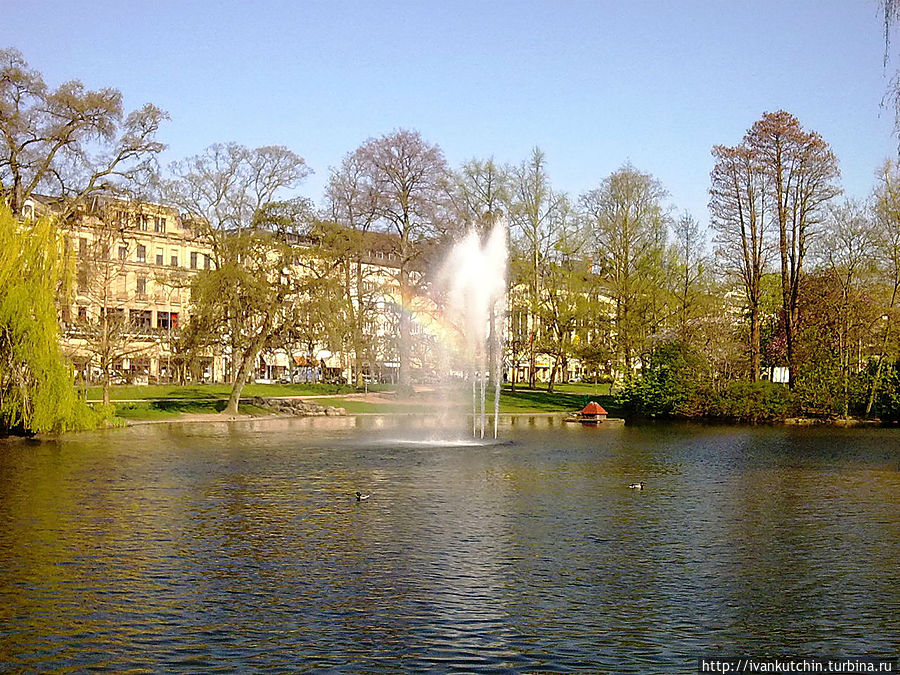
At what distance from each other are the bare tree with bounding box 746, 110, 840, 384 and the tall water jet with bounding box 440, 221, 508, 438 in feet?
50.0

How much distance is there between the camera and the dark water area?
9.99 m

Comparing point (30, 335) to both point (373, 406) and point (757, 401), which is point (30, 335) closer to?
point (373, 406)

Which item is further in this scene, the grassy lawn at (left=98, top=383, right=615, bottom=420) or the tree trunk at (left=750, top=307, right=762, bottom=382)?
the tree trunk at (left=750, top=307, right=762, bottom=382)

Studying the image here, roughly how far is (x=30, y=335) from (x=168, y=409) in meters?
17.0

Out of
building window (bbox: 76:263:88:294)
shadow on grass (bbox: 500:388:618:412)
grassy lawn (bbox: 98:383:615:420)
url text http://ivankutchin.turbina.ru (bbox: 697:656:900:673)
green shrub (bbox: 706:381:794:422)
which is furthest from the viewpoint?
shadow on grass (bbox: 500:388:618:412)

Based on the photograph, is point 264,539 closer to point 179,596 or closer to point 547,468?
point 179,596

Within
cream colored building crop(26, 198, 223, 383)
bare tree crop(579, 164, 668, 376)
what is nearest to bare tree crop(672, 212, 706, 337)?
bare tree crop(579, 164, 668, 376)

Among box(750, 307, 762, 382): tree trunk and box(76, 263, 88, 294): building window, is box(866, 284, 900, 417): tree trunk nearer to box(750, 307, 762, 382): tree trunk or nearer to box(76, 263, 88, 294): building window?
box(750, 307, 762, 382): tree trunk

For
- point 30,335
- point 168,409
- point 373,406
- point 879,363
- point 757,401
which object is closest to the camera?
point 30,335

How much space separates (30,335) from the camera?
3303 cm

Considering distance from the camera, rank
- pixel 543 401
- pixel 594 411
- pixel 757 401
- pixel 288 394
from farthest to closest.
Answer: pixel 288 394 → pixel 543 401 → pixel 757 401 → pixel 594 411

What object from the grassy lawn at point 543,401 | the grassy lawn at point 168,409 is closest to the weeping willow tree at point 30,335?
the grassy lawn at point 168,409

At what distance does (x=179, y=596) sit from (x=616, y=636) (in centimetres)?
534

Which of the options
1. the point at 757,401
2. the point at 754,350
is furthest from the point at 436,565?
the point at 754,350
